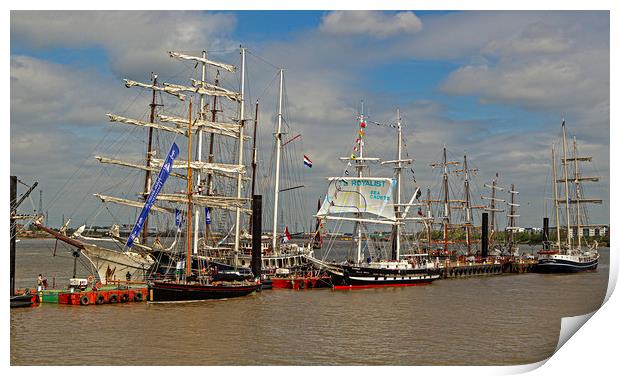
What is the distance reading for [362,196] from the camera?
5925 centimetres

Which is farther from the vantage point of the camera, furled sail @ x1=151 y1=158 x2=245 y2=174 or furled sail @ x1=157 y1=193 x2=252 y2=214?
furled sail @ x1=151 y1=158 x2=245 y2=174

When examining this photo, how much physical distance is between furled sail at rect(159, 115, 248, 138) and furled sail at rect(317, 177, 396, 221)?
9073 mm

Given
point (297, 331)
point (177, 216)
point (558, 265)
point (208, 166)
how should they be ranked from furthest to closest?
1. point (558, 265)
2. point (177, 216)
3. point (208, 166)
4. point (297, 331)

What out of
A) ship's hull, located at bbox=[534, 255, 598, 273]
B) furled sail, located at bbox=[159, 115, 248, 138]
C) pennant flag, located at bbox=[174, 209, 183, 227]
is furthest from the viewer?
ship's hull, located at bbox=[534, 255, 598, 273]

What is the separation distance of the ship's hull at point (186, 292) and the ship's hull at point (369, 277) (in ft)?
41.4

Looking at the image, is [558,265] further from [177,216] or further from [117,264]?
[117,264]

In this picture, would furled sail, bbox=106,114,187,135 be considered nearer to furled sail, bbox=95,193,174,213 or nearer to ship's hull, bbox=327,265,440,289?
furled sail, bbox=95,193,174,213

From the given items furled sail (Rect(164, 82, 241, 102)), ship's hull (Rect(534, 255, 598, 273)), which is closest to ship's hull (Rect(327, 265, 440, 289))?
furled sail (Rect(164, 82, 241, 102))

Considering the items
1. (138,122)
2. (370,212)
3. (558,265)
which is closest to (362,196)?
(370,212)

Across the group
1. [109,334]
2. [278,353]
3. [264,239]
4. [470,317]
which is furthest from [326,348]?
[264,239]

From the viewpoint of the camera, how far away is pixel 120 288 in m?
39.6

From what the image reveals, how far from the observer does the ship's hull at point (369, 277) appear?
2066 inches

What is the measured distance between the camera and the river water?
24.8m

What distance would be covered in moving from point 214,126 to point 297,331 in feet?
96.1
